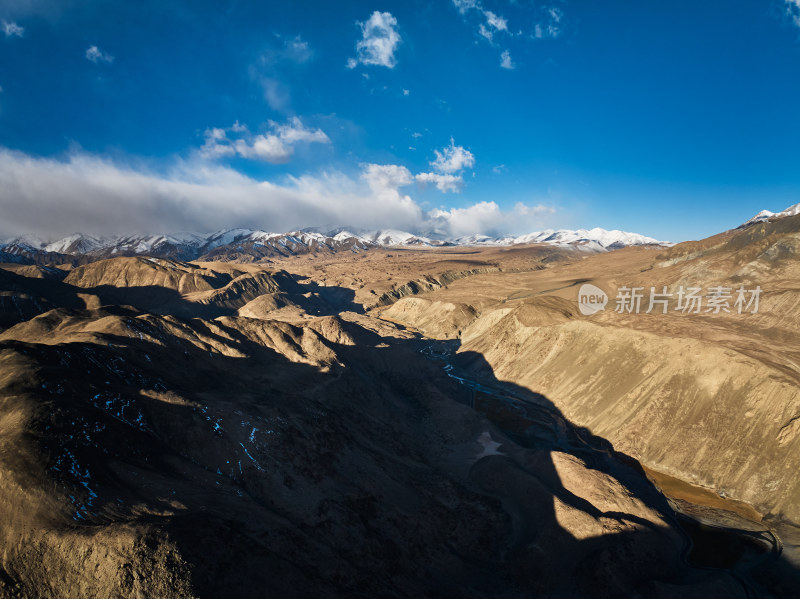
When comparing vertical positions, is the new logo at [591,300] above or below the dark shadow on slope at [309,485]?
above

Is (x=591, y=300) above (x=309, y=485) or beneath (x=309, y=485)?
above

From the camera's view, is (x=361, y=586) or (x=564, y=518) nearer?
(x=361, y=586)

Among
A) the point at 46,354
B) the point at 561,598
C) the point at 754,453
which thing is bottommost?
the point at 561,598

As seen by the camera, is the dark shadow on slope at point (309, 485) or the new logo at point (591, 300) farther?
the new logo at point (591, 300)

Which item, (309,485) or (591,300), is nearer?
(309,485)

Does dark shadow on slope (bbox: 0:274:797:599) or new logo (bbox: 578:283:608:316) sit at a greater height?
new logo (bbox: 578:283:608:316)

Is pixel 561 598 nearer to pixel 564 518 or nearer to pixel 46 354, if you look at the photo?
pixel 564 518

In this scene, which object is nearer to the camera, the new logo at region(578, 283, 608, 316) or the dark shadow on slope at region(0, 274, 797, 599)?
the dark shadow on slope at region(0, 274, 797, 599)

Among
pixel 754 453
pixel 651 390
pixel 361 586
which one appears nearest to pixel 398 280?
pixel 651 390
